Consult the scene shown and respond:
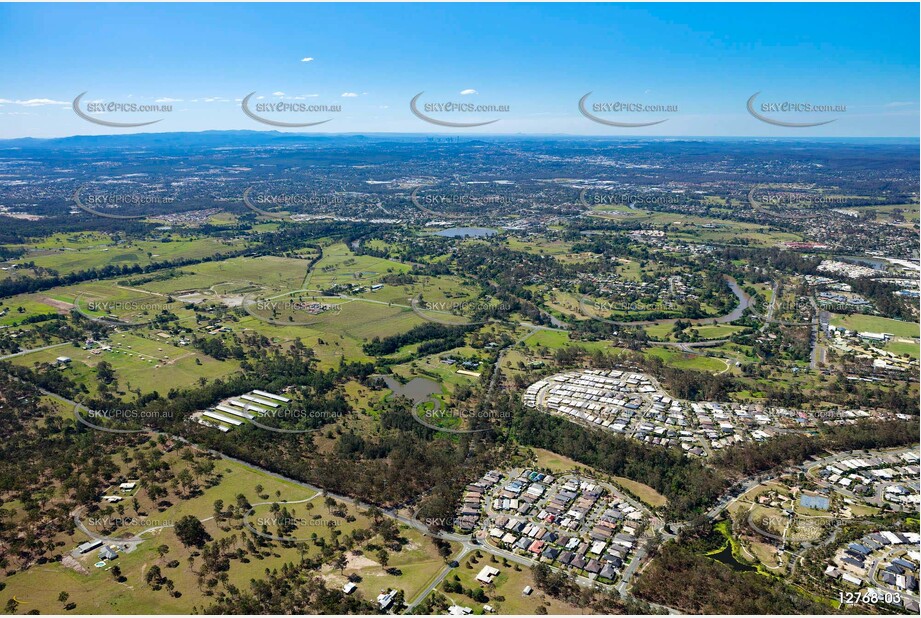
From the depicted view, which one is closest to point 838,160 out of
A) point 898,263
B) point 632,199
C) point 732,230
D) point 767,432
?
point 632,199

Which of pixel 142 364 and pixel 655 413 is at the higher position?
pixel 142 364

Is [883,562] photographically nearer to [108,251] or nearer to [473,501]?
[473,501]

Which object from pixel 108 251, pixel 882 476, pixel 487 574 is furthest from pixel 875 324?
pixel 108 251

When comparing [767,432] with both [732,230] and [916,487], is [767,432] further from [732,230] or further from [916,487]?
[732,230]

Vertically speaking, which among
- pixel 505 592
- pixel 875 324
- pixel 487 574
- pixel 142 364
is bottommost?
pixel 505 592

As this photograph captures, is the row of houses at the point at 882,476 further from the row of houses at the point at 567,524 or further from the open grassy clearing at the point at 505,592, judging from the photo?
the open grassy clearing at the point at 505,592

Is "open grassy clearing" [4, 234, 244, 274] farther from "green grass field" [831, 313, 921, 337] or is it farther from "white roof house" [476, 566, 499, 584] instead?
"green grass field" [831, 313, 921, 337]

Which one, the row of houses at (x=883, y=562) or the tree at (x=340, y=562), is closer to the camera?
the row of houses at (x=883, y=562)

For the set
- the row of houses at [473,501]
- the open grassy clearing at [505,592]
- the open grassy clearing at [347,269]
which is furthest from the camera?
the open grassy clearing at [347,269]

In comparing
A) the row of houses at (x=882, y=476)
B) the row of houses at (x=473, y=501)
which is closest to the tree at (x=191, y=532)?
the row of houses at (x=473, y=501)

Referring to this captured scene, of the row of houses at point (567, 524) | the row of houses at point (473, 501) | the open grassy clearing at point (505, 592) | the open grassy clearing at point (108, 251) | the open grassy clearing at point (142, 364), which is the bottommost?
the open grassy clearing at point (505, 592)

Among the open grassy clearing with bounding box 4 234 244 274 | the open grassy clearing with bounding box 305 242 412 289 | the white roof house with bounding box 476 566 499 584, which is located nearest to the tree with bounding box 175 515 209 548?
the white roof house with bounding box 476 566 499 584
